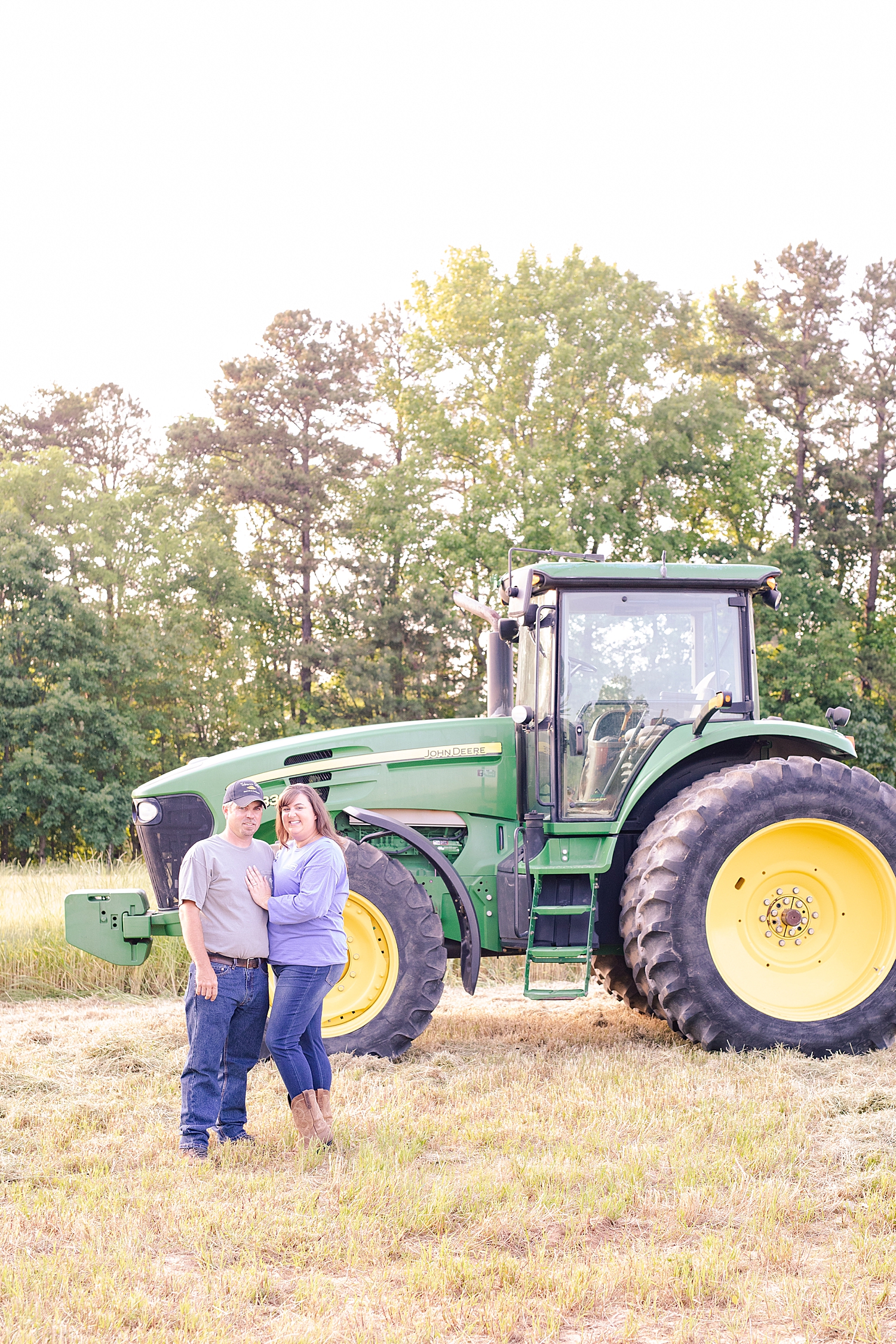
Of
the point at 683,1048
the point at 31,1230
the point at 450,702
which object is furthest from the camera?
the point at 450,702

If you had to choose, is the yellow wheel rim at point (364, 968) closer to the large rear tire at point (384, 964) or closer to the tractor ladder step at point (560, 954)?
the large rear tire at point (384, 964)

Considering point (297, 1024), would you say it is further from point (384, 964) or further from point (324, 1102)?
point (384, 964)

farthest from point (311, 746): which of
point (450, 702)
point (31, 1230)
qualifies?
point (450, 702)

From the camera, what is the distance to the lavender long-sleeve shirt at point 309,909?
4895 millimetres

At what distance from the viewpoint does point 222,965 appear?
4.94 metres

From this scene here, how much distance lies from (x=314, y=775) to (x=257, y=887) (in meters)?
2.15

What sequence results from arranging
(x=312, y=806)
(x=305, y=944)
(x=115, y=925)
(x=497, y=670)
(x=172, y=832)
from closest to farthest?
(x=305, y=944) < (x=312, y=806) < (x=115, y=925) < (x=172, y=832) < (x=497, y=670)

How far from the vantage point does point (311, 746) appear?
7066 millimetres

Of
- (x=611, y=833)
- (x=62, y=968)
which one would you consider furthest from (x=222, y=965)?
(x=62, y=968)

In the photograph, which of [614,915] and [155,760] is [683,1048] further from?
[155,760]

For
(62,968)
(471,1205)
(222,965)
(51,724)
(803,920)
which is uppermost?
(51,724)

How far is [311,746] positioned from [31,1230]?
11.1 ft

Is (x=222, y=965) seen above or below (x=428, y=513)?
below

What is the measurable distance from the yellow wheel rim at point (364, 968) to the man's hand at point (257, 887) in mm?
1498
